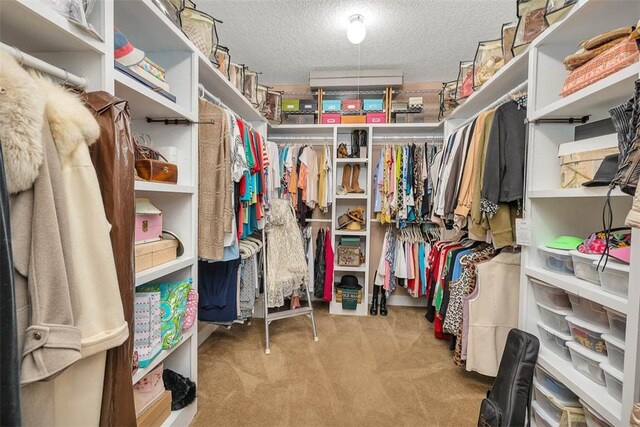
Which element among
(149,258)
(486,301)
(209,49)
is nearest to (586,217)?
(486,301)

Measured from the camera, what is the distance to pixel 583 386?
104 centimetres

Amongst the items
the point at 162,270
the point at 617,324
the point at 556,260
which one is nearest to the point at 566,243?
the point at 556,260

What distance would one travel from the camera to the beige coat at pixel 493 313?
64.2 inches

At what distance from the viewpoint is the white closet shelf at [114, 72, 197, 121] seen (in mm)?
1001

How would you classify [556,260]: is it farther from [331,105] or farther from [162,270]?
[331,105]

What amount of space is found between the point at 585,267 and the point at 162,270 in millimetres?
1712

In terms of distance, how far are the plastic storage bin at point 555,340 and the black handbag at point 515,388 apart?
0.23ft

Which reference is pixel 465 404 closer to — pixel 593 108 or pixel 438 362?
pixel 438 362

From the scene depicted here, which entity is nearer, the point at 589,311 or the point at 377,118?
the point at 589,311

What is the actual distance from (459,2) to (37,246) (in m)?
2.52

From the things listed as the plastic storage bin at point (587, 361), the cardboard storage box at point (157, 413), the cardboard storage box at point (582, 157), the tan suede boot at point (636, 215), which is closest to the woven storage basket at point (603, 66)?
the cardboard storage box at point (582, 157)

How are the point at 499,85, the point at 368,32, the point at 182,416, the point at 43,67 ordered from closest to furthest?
the point at 43,67, the point at 182,416, the point at 499,85, the point at 368,32

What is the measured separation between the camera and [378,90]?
3.04m

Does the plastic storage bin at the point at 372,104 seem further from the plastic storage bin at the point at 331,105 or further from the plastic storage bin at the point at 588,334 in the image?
the plastic storage bin at the point at 588,334
